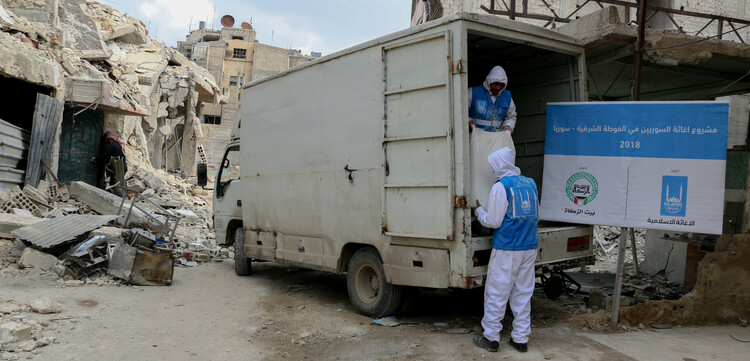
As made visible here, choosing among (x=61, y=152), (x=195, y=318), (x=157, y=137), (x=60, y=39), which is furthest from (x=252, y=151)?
(x=157, y=137)

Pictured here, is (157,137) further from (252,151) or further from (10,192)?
(252,151)

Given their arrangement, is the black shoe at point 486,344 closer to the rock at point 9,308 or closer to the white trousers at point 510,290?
the white trousers at point 510,290

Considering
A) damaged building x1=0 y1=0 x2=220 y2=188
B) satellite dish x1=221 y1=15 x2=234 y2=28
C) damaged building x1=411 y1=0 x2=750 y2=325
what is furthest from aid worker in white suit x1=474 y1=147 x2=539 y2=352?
satellite dish x1=221 y1=15 x2=234 y2=28

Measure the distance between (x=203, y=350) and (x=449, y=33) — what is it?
340 centimetres

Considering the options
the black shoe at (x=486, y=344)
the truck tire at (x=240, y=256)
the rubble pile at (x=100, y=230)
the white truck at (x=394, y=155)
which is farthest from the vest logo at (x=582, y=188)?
the rubble pile at (x=100, y=230)

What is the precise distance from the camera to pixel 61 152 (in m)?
11.5

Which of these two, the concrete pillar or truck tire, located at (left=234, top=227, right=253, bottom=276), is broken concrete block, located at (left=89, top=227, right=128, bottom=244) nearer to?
truck tire, located at (left=234, top=227, right=253, bottom=276)

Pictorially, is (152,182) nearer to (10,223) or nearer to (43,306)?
(10,223)

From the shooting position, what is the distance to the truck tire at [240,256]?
25.3ft

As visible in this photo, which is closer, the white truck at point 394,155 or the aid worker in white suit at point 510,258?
the aid worker in white suit at point 510,258

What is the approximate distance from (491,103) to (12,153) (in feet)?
30.0

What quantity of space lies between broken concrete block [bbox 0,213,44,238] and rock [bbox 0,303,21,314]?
3722 millimetres

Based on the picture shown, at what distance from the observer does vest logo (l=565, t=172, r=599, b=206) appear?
192 inches

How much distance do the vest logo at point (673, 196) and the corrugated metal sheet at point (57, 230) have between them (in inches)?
285
